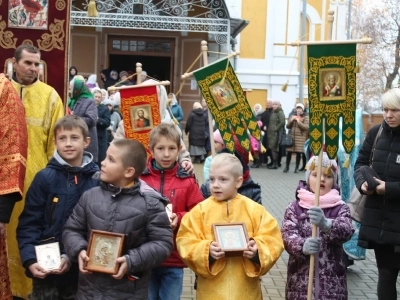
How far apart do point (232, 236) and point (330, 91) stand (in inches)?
53.1

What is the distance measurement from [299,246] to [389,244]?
29.9 inches

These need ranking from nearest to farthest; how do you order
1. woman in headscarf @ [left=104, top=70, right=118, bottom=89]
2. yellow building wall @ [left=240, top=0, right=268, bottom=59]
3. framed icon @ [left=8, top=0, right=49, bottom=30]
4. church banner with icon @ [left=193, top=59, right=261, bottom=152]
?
church banner with icon @ [left=193, top=59, right=261, bottom=152] < framed icon @ [left=8, top=0, right=49, bottom=30] < woman in headscarf @ [left=104, top=70, right=118, bottom=89] < yellow building wall @ [left=240, top=0, right=268, bottom=59]

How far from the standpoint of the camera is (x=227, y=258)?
4.70 m

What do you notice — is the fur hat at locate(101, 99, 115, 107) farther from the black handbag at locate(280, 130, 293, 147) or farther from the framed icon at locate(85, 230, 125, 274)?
the framed icon at locate(85, 230, 125, 274)

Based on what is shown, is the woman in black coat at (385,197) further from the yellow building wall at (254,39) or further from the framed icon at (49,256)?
the yellow building wall at (254,39)

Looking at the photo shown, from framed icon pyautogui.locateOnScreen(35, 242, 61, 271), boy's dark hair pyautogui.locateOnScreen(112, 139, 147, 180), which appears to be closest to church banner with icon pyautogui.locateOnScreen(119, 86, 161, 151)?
boy's dark hair pyautogui.locateOnScreen(112, 139, 147, 180)

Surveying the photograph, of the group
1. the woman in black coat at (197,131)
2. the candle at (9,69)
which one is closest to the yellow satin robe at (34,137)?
the candle at (9,69)

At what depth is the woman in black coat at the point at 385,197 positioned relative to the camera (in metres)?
5.45

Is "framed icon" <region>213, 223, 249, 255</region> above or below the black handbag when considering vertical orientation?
above

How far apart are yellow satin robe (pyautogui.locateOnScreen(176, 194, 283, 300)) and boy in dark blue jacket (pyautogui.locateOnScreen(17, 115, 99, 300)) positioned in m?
0.64

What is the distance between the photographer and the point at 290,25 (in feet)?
91.8

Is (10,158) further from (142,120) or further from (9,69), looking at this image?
(142,120)

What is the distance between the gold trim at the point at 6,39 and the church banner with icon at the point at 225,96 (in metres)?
1.50

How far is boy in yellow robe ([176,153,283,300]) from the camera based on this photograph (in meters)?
4.62
